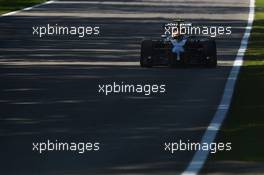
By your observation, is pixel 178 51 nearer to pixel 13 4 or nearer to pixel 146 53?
pixel 146 53

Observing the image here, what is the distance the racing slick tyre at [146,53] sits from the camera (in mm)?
20875

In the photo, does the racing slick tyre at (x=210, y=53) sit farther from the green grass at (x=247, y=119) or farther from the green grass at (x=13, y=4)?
the green grass at (x=13, y=4)

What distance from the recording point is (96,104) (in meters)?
15.3

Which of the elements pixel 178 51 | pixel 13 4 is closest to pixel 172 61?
pixel 178 51

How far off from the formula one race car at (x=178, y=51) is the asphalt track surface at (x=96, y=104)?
0.86 ft

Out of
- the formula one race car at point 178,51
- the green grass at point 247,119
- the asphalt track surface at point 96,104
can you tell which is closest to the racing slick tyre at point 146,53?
the formula one race car at point 178,51

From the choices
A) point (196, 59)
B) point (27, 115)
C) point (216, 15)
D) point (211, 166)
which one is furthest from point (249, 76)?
point (216, 15)

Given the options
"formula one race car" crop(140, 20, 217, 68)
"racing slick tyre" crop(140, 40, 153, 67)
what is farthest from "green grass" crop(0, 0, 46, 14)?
"formula one race car" crop(140, 20, 217, 68)

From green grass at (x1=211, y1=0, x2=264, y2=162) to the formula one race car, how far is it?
2.64ft

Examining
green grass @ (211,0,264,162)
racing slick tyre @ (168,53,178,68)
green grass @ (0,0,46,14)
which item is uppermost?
green grass @ (211,0,264,162)

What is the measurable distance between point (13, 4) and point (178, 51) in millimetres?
26270

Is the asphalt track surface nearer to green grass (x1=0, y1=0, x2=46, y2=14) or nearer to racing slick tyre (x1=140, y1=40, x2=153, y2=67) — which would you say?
racing slick tyre (x1=140, y1=40, x2=153, y2=67)

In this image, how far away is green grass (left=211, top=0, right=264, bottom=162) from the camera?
37.8 feet

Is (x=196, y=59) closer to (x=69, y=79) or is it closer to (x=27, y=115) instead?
(x=69, y=79)
